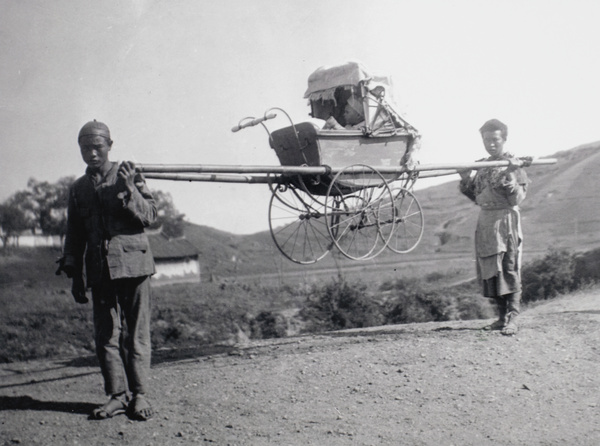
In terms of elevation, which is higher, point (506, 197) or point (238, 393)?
point (506, 197)

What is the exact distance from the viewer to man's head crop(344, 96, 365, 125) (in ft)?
22.8

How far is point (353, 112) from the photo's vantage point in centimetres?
711

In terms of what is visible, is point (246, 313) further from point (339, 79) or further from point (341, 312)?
point (339, 79)

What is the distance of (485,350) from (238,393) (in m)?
2.59

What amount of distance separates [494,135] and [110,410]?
5069 millimetres

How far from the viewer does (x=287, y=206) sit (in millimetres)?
6344

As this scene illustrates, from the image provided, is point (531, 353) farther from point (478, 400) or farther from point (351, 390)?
point (351, 390)

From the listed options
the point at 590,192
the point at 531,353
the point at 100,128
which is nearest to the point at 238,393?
the point at 100,128

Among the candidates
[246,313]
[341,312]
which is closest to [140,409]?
[341,312]

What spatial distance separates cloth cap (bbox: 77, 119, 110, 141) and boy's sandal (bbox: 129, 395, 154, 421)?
1.98 meters

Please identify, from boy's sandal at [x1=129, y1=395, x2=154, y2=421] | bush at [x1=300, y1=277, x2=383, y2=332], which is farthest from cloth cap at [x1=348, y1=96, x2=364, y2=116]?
bush at [x1=300, y1=277, x2=383, y2=332]

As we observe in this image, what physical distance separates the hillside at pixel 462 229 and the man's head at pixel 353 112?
27182 millimetres

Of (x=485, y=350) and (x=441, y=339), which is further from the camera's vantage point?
(x=441, y=339)

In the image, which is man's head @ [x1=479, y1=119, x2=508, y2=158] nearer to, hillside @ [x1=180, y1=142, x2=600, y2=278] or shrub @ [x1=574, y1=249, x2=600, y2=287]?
shrub @ [x1=574, y1=249, x2=600, y2=287]
